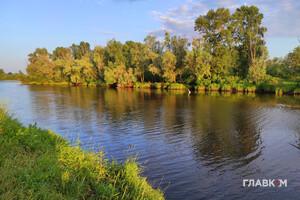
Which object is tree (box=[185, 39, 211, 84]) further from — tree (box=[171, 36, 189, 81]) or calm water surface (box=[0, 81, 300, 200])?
calm water surface (box=[0, 81, 300, 200])

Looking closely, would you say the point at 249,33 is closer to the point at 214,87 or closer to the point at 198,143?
the point at 214,87

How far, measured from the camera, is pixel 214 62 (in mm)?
80188

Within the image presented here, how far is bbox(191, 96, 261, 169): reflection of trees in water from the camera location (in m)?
19.6

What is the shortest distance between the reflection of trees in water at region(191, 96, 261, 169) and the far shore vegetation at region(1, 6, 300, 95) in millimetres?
37841

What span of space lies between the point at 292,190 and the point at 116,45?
328ft

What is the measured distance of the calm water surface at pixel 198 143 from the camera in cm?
1446

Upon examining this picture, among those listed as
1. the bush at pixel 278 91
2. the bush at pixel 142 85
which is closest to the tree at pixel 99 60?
the bush at pixel 142 85

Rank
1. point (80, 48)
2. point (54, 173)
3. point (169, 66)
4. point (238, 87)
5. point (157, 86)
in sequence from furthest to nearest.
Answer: point (80, 48) → point (157, 86) → point (169, 66) → point (238, 87) → point (54, 173)

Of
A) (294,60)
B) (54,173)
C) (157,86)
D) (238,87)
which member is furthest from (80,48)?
(54,173)

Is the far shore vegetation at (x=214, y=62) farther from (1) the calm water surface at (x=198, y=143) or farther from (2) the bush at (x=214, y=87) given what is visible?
(1) the calm water surface at (x=198, y=143)

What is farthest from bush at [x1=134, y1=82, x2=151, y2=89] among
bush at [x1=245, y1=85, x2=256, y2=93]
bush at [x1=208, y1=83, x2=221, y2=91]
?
bush at [x1=245, y1=85, x2=256, y2=93]

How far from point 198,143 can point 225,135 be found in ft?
14.1

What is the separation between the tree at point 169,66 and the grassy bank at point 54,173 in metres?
72.1

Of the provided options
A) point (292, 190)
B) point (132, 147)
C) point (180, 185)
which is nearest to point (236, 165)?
point (292, 190)
